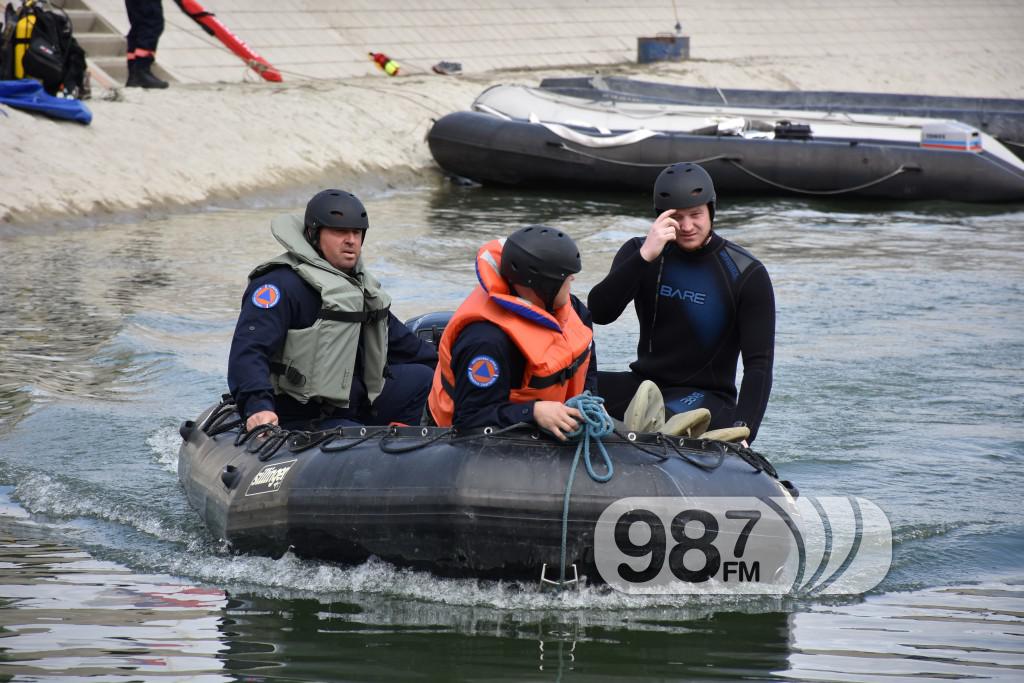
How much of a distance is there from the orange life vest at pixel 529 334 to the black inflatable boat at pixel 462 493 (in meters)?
0.18

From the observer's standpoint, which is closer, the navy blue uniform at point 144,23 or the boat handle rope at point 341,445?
the boat handle rope at point 341,445

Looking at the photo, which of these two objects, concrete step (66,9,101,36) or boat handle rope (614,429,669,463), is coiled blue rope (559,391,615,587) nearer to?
boat handle rope (614,429,669,463)

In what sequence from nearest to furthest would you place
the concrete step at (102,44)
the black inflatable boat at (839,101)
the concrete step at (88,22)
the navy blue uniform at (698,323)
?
the navy blue uniform at (698,323) < the concrete step at (102,44) < the concrete step at (88,22) < the black inflatable boat at (839,101)

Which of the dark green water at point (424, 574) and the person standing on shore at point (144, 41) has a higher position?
the person standing on shore at point (144, 41)

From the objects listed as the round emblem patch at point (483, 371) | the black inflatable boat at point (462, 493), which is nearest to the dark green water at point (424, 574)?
the black inflatable boat at point (462, 493)

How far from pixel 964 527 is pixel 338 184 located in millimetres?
10340

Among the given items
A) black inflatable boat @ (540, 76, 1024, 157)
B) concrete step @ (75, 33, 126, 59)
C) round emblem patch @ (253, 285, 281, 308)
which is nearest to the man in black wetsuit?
round emblem patch @ (253, 285, 281, 308)

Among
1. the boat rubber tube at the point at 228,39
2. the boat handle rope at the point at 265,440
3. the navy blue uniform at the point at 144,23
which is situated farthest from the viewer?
the boat rubber tube at the point at 228,39

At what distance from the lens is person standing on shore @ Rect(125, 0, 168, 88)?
14.5 m

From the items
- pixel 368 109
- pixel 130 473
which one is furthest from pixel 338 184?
pixel 130 473

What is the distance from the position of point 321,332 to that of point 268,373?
0.86 ft

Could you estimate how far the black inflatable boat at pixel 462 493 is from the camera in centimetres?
440

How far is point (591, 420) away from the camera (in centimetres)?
439

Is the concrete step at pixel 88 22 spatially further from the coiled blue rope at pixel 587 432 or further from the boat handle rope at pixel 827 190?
the coiled blue rope at pixel 587 432
